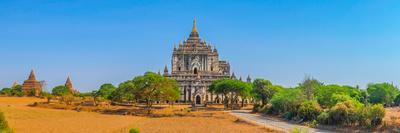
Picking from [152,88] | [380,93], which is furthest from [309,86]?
[380,93]

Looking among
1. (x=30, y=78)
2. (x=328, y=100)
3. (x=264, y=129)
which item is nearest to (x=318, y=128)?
(x=264, y=129)

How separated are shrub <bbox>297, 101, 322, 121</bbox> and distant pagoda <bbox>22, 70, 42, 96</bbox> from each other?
5304 inches

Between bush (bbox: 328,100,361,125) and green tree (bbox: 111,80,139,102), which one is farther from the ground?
green tree (bbox: 111,80,139,102)

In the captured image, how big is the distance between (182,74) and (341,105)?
3226 inches

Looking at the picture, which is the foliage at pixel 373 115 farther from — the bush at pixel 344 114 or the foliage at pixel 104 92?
the foliage at pixel 104 92

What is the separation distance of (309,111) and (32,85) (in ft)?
481

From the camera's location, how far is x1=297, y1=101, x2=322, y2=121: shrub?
55219 millimetres

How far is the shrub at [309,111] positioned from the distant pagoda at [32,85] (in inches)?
5304

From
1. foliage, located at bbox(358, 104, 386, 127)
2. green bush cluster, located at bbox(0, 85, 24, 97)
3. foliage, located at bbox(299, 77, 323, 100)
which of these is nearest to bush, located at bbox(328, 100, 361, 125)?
foliage, located at bbox(358, 104, 386, 127)

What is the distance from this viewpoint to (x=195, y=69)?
13338cm

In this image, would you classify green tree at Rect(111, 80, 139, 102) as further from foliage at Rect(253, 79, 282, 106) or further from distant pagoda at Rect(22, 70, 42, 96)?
distant pagoda at Rect(22, 70, 42, 96)

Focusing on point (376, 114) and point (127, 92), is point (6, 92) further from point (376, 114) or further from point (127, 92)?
point (376, 114)

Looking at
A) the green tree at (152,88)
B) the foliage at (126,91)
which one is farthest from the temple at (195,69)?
the green tree at (152,88)

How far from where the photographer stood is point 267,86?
89.6m
